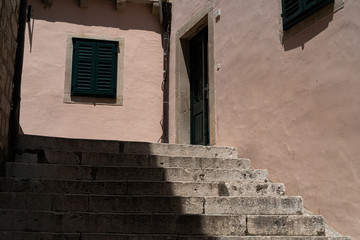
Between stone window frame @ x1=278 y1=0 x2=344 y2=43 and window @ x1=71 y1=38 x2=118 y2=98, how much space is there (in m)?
3.80

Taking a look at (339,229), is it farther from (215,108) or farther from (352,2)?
(215,108)

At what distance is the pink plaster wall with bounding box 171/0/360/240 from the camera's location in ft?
14.4

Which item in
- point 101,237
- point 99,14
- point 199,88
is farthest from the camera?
point 99,14

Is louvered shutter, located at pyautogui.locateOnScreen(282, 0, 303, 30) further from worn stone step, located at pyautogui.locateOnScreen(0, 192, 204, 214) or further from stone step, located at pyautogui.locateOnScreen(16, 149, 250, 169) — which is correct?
worn stone step, located at pyautogui.locateOnScreen(0, 192, 204, 214)

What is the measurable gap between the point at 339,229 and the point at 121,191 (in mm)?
2035

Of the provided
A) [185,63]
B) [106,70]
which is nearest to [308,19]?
[185,63]

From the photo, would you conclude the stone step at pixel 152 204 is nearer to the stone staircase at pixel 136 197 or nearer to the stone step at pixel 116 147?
the stone staircase at pixel 136 197

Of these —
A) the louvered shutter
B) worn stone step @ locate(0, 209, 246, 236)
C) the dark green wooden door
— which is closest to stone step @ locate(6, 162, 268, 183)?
worn stone step @ locate(0, 209, 246, 236)

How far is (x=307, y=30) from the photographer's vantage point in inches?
201

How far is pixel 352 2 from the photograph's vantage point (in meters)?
4.45

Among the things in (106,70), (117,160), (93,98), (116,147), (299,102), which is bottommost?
(117,160)

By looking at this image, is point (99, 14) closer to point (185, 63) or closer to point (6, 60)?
point (185, 63)

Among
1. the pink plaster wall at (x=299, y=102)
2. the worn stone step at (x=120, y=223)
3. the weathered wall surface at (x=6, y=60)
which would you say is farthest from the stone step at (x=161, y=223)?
the weathered wall surface at (x=6, y=60)

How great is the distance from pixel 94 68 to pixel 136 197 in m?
4.60
